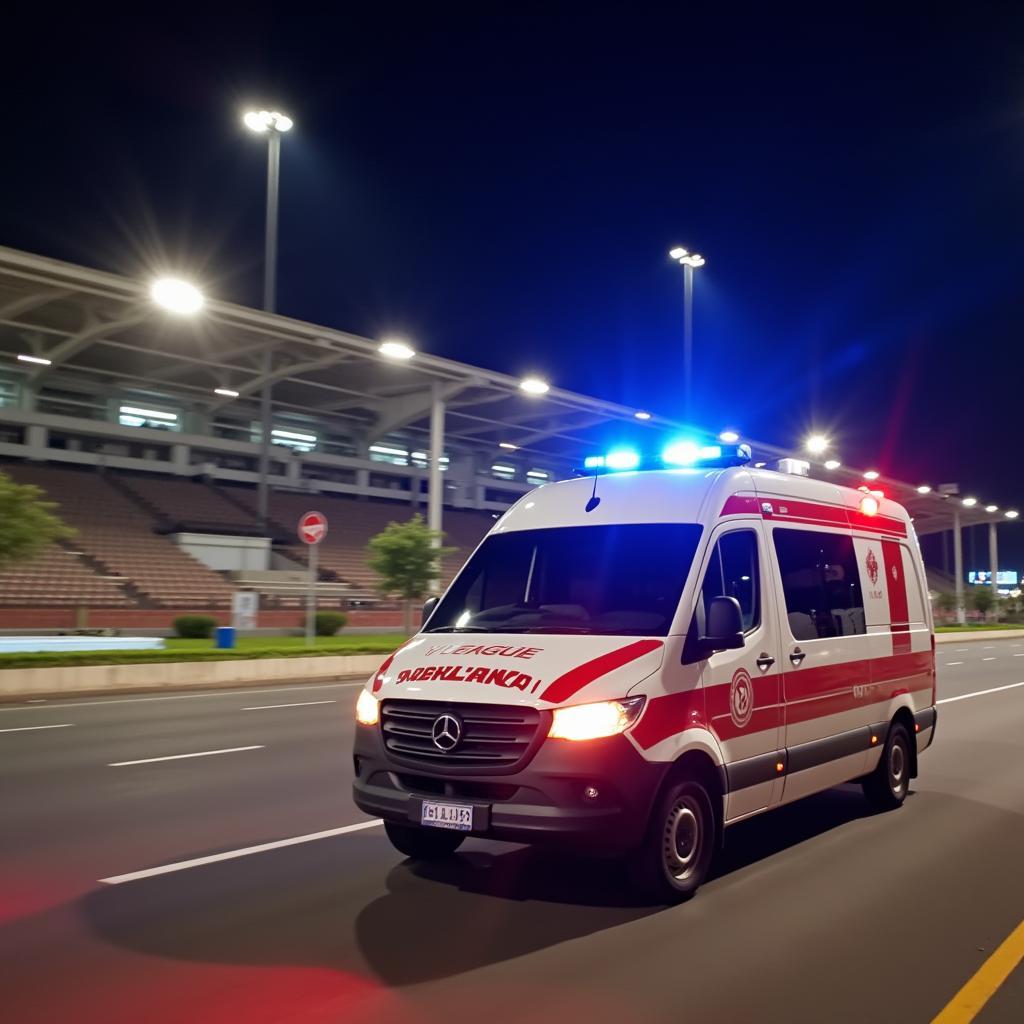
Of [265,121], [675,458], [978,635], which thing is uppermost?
[265,121]

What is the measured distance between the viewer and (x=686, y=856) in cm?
570

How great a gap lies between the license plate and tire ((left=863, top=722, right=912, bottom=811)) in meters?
4.19

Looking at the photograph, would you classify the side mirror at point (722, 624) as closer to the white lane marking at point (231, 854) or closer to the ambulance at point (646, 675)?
the ambulance at point (646, 675)

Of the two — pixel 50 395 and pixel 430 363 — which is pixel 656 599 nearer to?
pixel 430 363

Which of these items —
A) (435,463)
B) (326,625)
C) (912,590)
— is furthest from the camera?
(435,463)

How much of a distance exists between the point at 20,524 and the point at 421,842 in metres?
14.1

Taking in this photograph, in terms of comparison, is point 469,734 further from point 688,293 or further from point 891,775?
point 688,293

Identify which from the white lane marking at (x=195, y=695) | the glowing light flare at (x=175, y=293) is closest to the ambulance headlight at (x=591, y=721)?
the white lane marking at (x=195, y=695)

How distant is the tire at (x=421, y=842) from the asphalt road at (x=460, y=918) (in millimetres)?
109

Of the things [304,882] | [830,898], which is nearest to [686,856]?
[830,898]

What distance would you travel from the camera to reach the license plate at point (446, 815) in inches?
211

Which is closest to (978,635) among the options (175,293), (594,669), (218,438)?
(218,438)

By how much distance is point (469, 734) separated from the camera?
Answer: 5418mm

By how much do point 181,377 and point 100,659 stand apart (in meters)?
25.5
